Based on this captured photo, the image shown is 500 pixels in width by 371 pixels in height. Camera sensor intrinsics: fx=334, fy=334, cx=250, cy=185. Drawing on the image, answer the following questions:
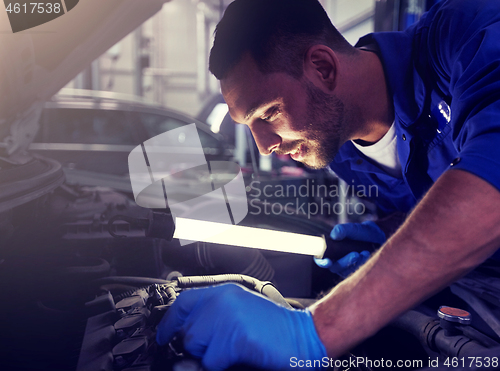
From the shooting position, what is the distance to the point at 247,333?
58 cm

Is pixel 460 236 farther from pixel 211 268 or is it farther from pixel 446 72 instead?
pixel 211 268

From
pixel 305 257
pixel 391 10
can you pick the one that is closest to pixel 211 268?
pixel 305 257

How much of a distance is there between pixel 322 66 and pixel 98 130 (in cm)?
310

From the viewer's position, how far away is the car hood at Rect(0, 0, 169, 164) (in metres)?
1.01

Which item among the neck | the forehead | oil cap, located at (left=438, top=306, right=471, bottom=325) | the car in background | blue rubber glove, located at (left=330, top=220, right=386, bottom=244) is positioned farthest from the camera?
the car in background

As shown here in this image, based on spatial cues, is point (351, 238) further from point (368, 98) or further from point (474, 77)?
point (474, 77)

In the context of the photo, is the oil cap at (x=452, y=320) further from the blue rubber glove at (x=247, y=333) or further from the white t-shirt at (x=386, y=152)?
the white t-shirt at (x=386, y=152)

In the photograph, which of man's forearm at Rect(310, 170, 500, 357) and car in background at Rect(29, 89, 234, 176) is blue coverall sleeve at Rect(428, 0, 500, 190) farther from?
car in background at Rect(29, 89, 234, 176)

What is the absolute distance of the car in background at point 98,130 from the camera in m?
3.21

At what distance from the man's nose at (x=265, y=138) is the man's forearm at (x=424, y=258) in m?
0.58

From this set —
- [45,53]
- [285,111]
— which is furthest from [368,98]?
[45,53]

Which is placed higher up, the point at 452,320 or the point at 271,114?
the point at 271,114

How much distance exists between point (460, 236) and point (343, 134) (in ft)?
2.24

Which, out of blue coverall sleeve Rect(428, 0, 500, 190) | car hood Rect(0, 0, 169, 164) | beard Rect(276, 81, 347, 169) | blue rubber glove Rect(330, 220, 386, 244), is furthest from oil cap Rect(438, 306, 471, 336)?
car hood Rect(0, 0, 169, 164)
